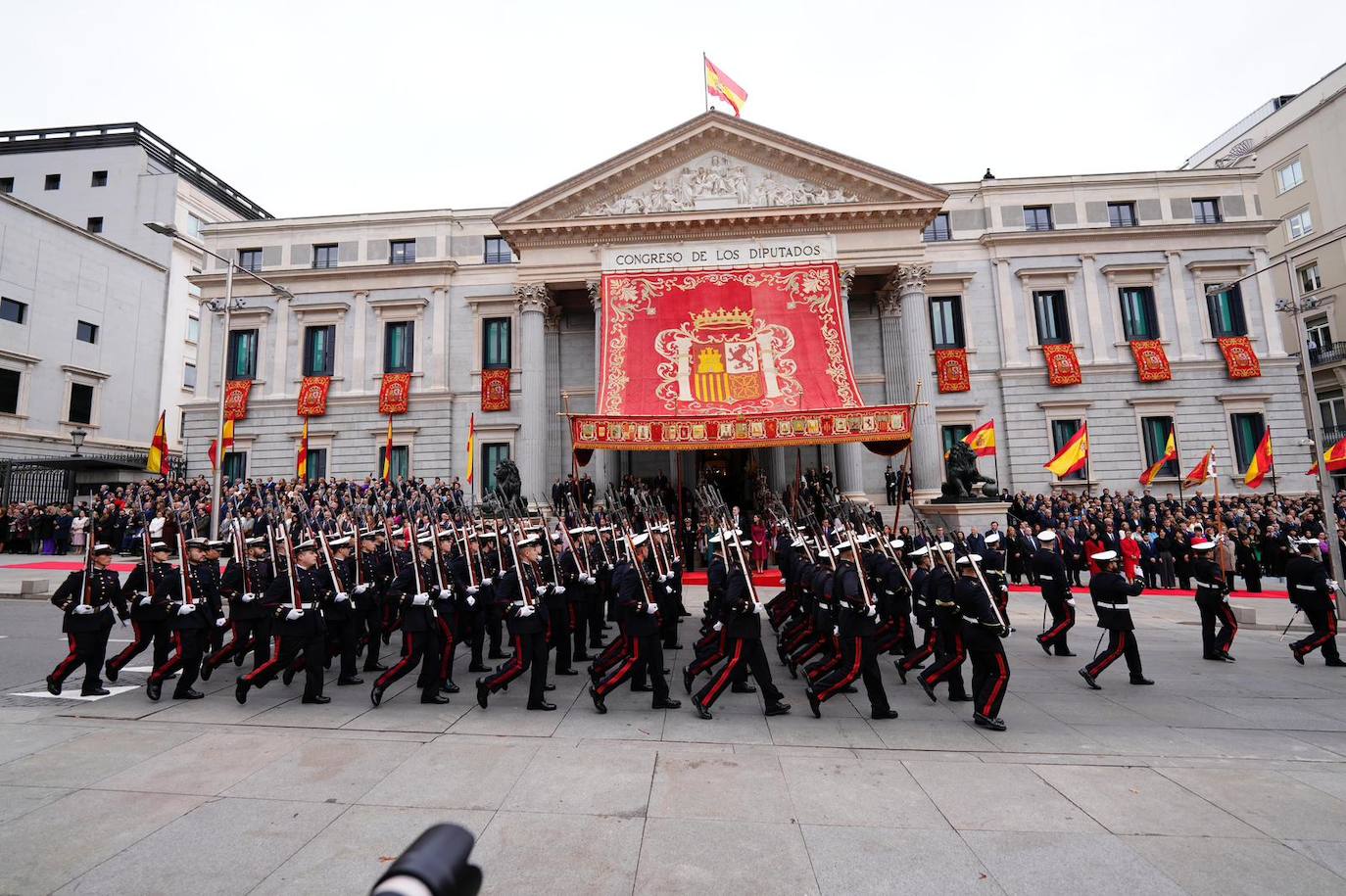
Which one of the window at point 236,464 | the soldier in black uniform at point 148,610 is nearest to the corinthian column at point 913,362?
the soldier in black uniform at point 148,610

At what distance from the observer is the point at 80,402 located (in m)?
35.1

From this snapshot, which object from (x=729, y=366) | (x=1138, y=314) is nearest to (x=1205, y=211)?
(x=1138, y=314)

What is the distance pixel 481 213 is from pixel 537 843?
3488 centimetres

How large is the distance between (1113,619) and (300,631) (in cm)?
1074

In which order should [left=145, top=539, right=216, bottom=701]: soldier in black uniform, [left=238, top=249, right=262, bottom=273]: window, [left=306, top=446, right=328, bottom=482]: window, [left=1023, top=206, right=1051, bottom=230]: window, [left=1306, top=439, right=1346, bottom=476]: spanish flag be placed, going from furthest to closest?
[left=238, top=249, right=262, bottom=273]: window < [left=1023, top=206, right=1051, bottom=230]: window < [left=306, top=446, right=328, bottom=482]: window < [left=1306, top=439, right=1346, bottom=476]: spanish flag < [left=145, top=539, right=216, bottom=701]: soldier in black uniform

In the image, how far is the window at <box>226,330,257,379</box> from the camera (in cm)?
3331

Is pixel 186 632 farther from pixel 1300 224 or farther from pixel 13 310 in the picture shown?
pixel 1300 224

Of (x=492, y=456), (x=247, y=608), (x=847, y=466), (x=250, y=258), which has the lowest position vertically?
(x=247, y=608)

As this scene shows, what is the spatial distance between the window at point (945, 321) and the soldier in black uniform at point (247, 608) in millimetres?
29645

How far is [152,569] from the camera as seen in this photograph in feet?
29.2

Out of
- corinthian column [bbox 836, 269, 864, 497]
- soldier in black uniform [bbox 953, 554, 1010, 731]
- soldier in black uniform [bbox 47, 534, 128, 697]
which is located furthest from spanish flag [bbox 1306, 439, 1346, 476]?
soldier in black uniform [bbox 47, 534, 128, 697]

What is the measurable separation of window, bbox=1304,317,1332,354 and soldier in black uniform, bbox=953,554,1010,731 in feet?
135

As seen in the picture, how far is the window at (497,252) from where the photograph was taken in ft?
111

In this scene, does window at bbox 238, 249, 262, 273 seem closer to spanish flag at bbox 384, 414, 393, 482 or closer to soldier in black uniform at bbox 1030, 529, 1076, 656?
spanish flag at bbox 384, 414, 393, 482
